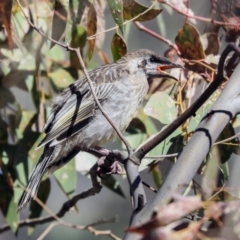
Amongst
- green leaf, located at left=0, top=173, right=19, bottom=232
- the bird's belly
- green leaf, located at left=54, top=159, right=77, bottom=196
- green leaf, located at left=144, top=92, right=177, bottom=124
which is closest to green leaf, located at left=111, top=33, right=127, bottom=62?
the bird's belly

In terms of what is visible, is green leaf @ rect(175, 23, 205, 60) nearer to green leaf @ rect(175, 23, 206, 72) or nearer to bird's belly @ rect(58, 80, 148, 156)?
green leaf @ rect(175, 23, 206, 72)

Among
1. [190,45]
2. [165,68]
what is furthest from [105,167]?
[165,68]

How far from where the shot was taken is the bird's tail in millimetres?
3180

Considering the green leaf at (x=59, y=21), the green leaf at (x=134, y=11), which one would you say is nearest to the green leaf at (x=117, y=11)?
the green leaf at (x=134, y=11)

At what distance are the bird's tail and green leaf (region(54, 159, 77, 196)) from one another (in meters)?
0.27

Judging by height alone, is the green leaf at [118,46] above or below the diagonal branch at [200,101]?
below

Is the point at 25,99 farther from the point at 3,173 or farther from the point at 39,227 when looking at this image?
the point at 39,227

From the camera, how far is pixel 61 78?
3732mm

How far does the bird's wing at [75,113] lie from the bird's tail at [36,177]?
12 cm

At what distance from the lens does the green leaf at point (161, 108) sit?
2.80m

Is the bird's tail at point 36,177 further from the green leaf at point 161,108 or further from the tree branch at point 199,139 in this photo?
the tree branch at point 199,139

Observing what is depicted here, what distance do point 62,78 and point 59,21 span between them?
68cm

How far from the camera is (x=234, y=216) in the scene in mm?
1460

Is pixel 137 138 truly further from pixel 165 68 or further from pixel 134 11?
pixel 134 11
